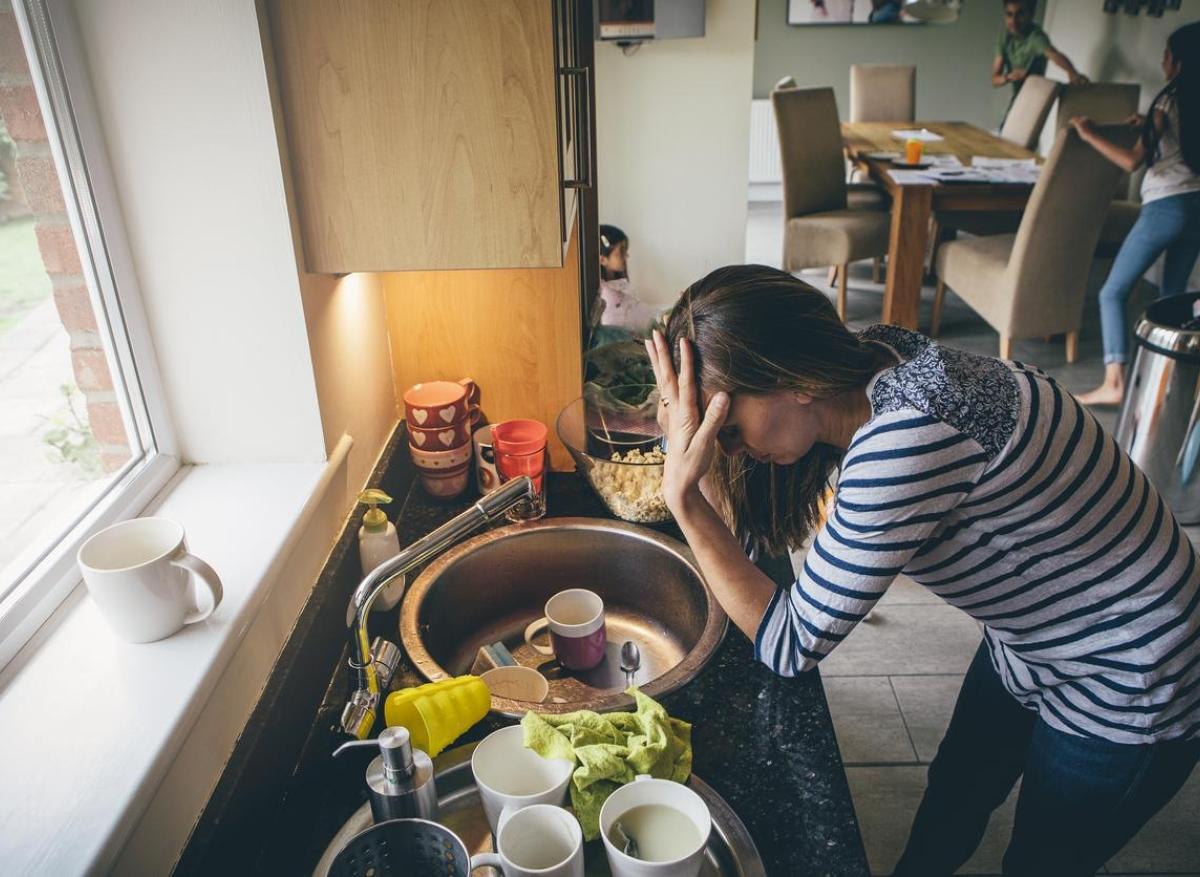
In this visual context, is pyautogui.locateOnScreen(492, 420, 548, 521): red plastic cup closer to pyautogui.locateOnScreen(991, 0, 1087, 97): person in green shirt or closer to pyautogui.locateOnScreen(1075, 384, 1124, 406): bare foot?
pyautogui.locateOnScreen(1075, 384, 1124, 406): bare foot

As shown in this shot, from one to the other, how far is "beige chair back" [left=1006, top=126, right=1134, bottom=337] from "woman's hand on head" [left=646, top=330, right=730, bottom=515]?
117 inches

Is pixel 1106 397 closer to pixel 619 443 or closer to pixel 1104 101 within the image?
pixel 1104 101

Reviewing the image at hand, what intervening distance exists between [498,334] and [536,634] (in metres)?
0.55

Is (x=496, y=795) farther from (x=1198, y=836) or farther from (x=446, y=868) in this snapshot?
(x=1198, y=836)

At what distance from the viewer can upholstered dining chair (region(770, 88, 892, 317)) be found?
4.34 metres

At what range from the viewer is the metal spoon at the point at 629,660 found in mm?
1336

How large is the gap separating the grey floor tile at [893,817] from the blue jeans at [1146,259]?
2.43 meters

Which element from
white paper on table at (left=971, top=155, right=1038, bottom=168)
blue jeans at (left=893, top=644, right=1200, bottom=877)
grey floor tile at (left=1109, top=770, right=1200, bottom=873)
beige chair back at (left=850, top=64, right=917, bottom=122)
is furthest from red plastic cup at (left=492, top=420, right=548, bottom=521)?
beige chair back at (left=850, top=64, right=917, bottom=122)

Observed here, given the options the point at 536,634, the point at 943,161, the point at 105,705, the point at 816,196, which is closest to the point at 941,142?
the point at 943,161

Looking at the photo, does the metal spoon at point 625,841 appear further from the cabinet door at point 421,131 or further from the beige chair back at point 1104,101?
the beige chair back at point 1104,101

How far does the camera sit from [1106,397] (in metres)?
3.60

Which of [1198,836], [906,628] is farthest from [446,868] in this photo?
[906,628]

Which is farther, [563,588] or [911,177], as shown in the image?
[911,177]

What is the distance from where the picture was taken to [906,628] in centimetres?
243
